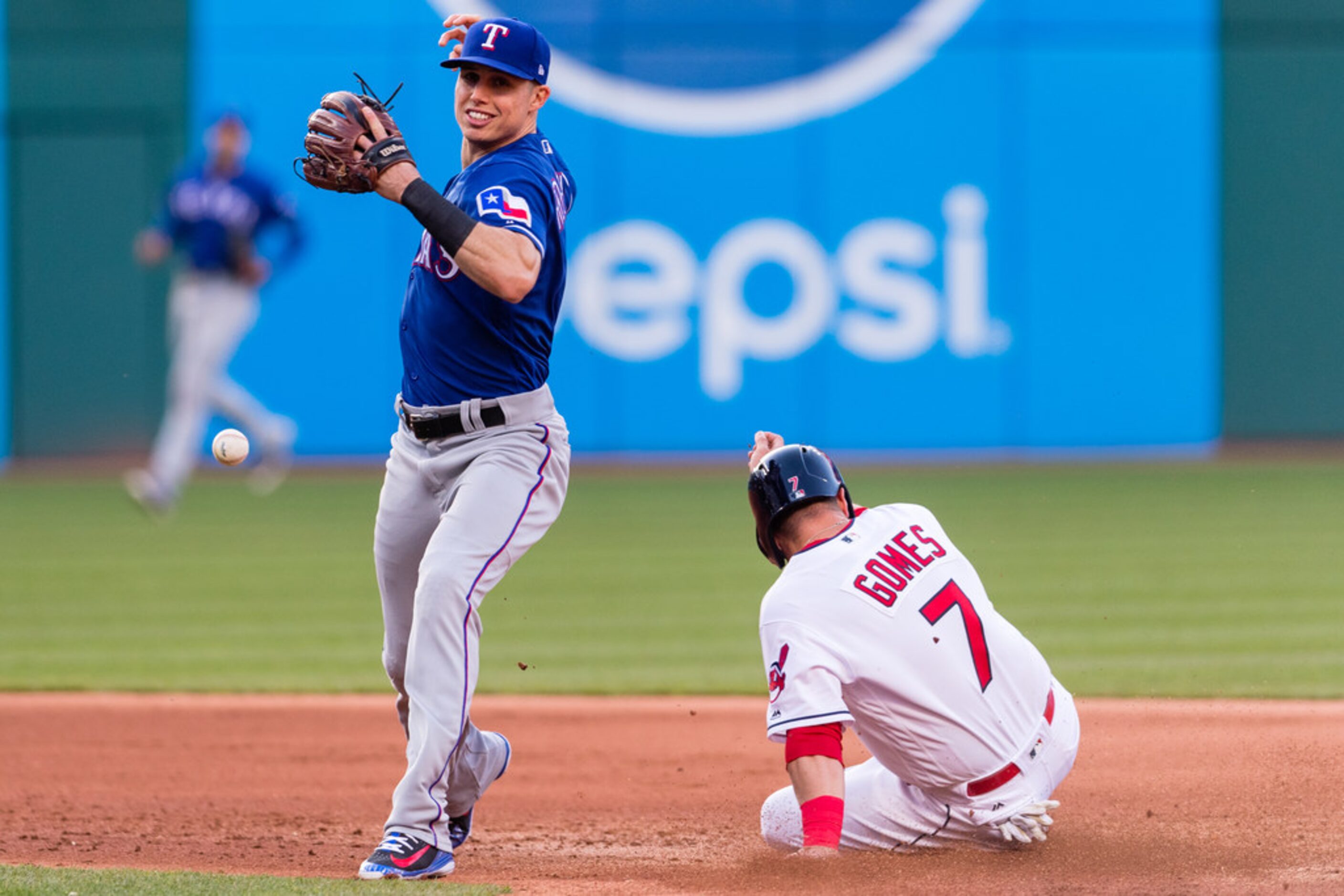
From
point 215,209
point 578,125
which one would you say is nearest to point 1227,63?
point 578,125

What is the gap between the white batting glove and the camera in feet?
13.3

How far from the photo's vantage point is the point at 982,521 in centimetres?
1220

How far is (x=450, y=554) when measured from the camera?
401cm

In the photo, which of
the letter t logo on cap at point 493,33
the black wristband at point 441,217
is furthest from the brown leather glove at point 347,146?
the letter t logo on cap at point 493,33

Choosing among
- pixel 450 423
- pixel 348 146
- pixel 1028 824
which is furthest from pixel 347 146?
pixel 1028 824

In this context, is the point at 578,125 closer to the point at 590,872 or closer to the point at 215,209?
the point at 215,209

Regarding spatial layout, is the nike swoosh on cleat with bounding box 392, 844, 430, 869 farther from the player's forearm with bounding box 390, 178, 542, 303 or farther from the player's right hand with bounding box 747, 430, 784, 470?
the player's forearm with bounding box 390, 178, 542, 303

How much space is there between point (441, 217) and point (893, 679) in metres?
1.46

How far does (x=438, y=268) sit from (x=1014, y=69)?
46.4ft

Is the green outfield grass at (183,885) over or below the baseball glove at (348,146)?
below

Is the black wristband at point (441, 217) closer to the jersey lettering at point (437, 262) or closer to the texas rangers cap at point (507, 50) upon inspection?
the jersey lettering at point (437, 262)

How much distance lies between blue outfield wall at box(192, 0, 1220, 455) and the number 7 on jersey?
1332 centimetres

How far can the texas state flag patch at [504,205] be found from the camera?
3.91 m

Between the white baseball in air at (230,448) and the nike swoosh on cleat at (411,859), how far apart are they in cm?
166
